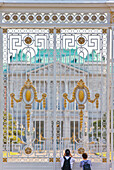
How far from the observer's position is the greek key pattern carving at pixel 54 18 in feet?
18.5

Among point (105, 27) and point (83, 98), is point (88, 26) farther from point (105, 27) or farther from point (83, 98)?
point (83, 98)

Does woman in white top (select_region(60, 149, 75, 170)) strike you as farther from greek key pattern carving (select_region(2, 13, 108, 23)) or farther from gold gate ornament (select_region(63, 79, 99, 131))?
greek key pattern carving (select_region(2, 13, 108, 23))

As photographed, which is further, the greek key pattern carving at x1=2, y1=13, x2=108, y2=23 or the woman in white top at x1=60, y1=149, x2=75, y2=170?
the greek key pattern carving at x1=2, y1=13, x2=108, y2=23

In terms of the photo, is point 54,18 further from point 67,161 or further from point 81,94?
point 67,161

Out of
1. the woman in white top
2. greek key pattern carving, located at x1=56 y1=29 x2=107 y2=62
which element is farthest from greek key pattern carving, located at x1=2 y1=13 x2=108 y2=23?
the woman in white top

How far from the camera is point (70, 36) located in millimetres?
5676

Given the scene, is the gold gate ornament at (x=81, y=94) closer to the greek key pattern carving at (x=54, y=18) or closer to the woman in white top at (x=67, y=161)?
the woman in white top at (x=67, y=161)

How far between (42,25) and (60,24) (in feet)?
1.00

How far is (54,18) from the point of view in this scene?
18.4 ft

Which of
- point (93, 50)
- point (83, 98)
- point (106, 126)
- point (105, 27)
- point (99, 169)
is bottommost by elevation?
point (99, 169)

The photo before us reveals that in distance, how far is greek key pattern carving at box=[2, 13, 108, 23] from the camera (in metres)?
5.62

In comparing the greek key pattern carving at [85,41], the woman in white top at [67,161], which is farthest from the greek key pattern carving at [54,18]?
the woman in white top at [67,161]

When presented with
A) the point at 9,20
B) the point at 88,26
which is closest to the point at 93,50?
the point at 88,26

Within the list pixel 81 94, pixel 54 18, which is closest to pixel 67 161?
pixel 81 94
